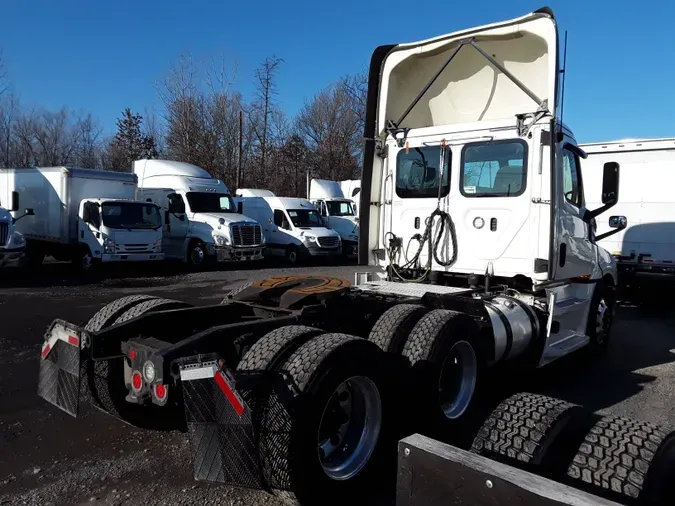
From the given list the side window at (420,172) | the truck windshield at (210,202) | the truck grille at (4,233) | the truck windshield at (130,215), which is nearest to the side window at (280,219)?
the truck windshield at (210,202)

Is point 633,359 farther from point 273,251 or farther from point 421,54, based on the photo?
point 273,251

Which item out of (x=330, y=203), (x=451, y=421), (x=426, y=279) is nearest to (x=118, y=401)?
(x=451, y=421)

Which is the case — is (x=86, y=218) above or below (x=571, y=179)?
below

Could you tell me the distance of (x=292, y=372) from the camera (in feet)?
10.7

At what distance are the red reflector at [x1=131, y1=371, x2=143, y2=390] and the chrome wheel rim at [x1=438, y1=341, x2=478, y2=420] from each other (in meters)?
2.36

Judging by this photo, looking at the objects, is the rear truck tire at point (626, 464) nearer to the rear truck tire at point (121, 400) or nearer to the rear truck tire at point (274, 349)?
the rear truck tire at point (274, 349)

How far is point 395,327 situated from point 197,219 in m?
15.4

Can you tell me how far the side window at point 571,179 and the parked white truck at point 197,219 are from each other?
12949 millimetres

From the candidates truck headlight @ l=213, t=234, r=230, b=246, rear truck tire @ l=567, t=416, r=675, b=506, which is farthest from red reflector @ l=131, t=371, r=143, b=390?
truck headlight @ l=213, t=234, r=230, b=246

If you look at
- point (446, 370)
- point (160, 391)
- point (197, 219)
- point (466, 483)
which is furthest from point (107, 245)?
point (466, 483)

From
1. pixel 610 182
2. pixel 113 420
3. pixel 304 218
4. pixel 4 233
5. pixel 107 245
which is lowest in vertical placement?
pixel 113 420

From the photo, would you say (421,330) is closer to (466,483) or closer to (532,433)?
(532,433)

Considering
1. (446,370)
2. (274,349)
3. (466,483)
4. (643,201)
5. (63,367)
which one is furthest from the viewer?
(643,201)

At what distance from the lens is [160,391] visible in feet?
11.2
